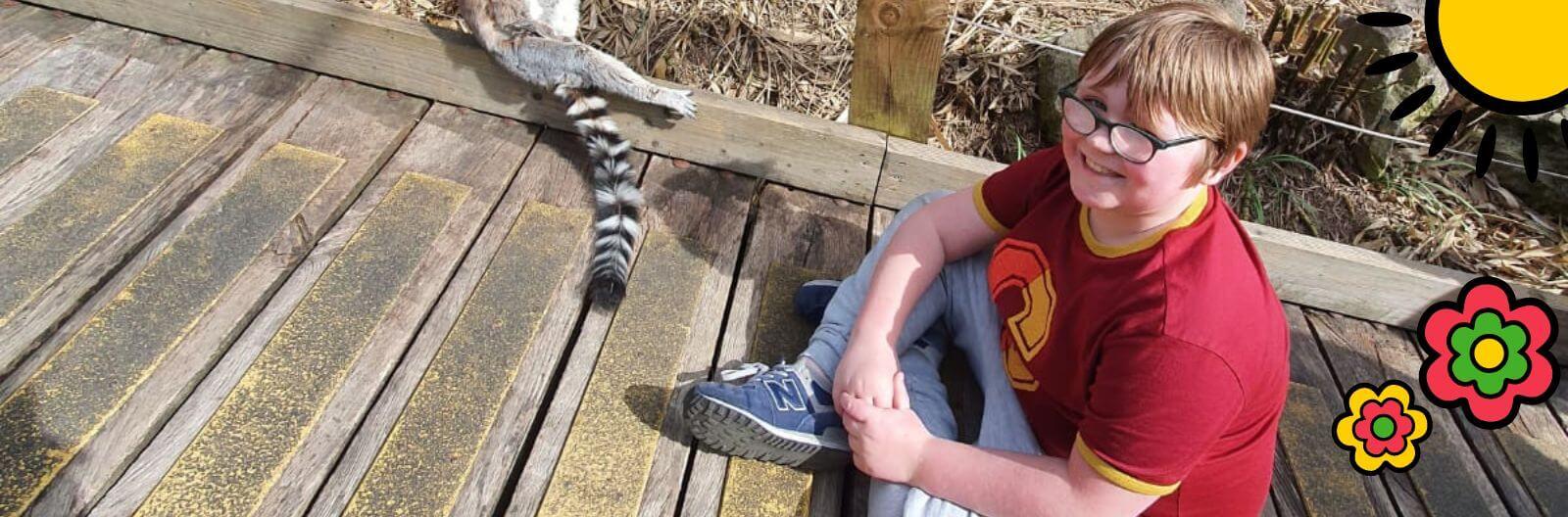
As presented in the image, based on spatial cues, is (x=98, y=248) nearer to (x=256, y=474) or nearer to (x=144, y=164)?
(x=144, y=164)

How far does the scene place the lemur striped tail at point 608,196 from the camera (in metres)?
2.14

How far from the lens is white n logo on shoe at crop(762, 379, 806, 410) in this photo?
1774mm

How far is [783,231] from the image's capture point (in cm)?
246

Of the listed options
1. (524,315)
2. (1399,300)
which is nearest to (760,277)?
(524,315)

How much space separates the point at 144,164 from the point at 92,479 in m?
1.01

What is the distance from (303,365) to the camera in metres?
1.91

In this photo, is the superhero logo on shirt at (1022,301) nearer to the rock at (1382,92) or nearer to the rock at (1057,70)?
the rock at (1057,70)

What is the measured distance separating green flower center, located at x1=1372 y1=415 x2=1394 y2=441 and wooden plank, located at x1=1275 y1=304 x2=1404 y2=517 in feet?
0.26

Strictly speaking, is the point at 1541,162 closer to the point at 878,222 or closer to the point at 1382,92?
the point at 1382,92

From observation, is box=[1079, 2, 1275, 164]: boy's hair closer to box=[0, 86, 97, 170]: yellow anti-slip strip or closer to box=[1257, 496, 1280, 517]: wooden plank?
box=[1257, 496, 1280, 517]: wooden plank

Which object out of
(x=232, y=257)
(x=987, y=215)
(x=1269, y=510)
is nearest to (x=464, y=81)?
(x=232, y=257)

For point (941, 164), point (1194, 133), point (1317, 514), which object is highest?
point (1194, 133)

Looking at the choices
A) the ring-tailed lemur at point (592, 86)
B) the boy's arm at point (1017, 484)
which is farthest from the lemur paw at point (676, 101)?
the boy's arm at point (1017, 484)

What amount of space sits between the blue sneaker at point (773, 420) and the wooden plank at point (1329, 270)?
838 millimetres
